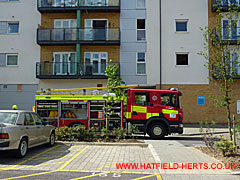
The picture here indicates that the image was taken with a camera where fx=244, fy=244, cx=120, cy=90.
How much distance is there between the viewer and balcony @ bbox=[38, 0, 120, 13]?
20891 mm

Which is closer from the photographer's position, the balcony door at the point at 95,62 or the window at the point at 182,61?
the balcony door at the point at 95,62

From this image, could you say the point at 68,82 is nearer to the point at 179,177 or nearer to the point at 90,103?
the point at 90,103

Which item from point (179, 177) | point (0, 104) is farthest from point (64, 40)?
point (179, 177)

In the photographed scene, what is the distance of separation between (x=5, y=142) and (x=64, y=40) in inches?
596

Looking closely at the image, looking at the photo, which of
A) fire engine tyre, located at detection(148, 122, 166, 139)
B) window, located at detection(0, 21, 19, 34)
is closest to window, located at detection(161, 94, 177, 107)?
fire engine tyre, located at detection(148, 122, 166, 139)

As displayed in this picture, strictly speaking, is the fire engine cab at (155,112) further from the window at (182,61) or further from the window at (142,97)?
the window at (182,61)

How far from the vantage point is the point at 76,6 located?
2086 centimetres

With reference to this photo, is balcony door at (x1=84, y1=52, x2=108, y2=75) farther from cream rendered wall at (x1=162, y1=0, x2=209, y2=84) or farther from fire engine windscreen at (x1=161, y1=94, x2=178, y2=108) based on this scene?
fire engine windscreen at (x1=161, y1=94, x2=178, y2=108)

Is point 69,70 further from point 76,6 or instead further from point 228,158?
point 228,158

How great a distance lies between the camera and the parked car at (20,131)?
685 cm

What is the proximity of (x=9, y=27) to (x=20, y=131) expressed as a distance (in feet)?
57.1

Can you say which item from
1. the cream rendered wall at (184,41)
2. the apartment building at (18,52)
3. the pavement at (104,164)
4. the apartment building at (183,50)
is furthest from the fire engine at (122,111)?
the apartment building at (18,52)

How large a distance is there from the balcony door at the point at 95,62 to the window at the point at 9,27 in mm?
6688

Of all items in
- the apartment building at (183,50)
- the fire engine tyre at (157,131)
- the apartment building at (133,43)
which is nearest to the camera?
the fire engine tyre at (157,131)
